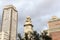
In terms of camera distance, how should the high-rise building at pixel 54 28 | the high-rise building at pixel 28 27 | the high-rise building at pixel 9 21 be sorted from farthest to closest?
the high-rise building at pixel 54 28
the high-rise building at pixel 28 27
the high-rise building at pixel 9 21

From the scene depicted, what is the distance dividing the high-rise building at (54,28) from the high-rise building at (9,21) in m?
3.12

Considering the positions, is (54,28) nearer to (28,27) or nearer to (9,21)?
(28,27)

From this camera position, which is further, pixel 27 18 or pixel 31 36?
pixel 27 18

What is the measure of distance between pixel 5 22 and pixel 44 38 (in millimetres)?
2803

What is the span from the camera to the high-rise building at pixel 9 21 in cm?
1048

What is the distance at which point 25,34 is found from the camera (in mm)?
11109

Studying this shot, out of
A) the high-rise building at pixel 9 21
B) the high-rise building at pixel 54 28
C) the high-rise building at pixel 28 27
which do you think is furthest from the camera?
the high-rise building at pixel 54 28

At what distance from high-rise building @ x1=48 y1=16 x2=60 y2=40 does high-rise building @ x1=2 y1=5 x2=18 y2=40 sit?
3123 mm

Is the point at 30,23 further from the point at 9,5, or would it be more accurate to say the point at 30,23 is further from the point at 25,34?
the point at 9,5

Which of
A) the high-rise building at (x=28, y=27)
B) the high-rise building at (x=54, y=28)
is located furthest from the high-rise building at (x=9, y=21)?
the high-rise building at (x=54, y=28)

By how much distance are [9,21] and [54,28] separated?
381cm

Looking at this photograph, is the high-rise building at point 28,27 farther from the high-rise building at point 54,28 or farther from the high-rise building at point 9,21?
the high-rise building at point 54,28

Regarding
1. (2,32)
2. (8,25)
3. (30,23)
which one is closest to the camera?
(2,32)

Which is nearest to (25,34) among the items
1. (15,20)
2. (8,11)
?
(15,20)
